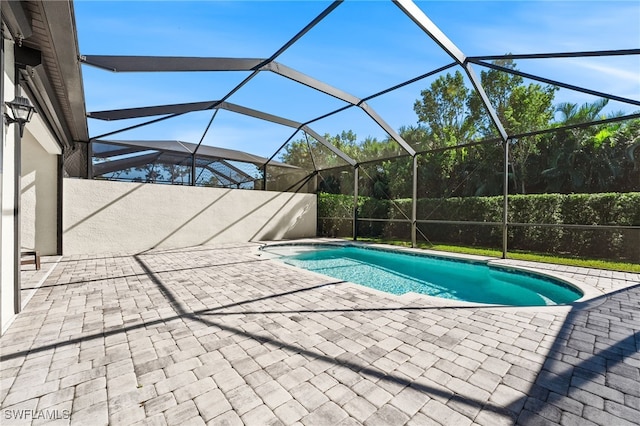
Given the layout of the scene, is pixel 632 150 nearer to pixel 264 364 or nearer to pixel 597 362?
pixel 597 362

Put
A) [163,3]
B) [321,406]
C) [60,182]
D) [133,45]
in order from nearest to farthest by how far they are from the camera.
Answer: [321,406]
[163,3]
[133,45]
[60,182]

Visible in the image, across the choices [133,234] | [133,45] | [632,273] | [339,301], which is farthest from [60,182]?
[632,273]

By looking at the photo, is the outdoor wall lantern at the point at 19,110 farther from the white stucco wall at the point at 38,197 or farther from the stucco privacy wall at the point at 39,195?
the white stucco wall at the point at 38,197

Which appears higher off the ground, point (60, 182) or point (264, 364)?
point (60, 182)

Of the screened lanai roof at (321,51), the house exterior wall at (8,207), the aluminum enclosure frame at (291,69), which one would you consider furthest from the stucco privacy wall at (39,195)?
the house exterior wall at (8,207)

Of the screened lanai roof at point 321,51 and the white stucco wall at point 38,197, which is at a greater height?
the screened lanai roof at point 321,51

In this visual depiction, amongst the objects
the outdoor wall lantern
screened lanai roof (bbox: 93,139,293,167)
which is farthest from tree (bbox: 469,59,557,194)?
the outdoor wall lantern

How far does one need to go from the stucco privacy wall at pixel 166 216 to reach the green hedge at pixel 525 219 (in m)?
2.65

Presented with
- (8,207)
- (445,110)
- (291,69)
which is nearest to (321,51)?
(291,69)

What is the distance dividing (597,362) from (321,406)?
230 cm

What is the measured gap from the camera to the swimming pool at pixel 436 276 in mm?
5217

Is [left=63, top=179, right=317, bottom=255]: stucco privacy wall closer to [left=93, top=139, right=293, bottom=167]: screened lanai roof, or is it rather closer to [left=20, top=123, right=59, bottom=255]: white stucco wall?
[left=20, top=123, right=59, bottom=255]: white stucco wall

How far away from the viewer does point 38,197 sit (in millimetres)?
6730

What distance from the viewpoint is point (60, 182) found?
7039 millimetres
